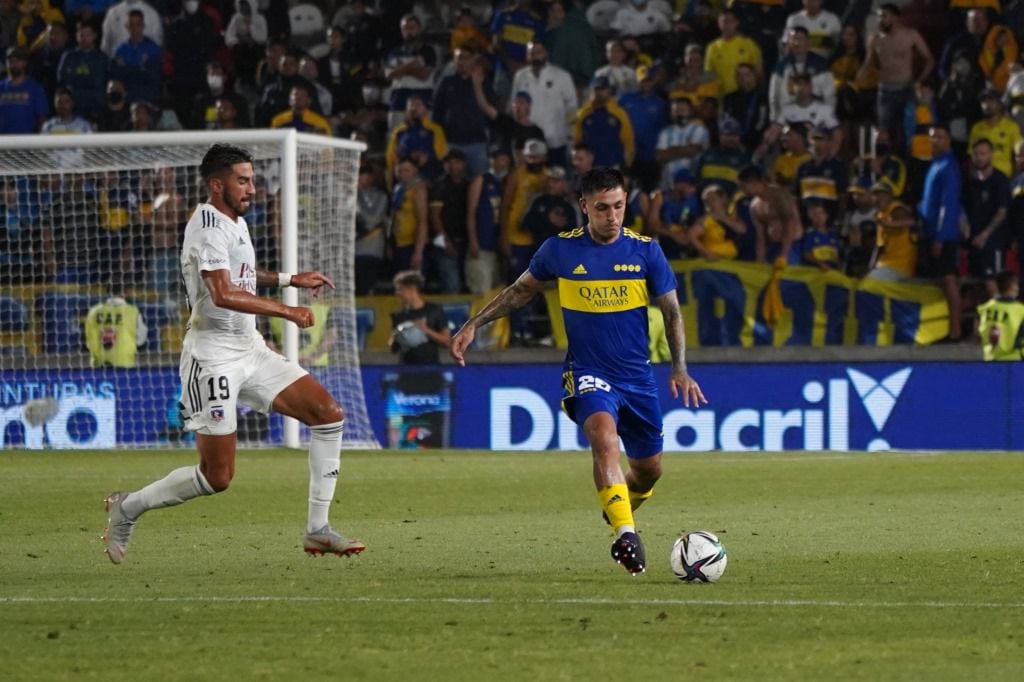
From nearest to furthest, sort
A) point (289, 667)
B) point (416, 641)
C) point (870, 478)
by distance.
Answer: point (289, 667), point (416, 641), point (870, 478)

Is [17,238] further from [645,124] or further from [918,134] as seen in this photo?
[918,134]

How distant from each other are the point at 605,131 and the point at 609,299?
41.4 ft

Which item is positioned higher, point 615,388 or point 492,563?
point 615,388

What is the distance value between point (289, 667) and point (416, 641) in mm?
641

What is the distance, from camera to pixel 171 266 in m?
19.4

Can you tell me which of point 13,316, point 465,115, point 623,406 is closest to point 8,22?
point 465,115

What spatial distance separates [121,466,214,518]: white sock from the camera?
9.09 meters

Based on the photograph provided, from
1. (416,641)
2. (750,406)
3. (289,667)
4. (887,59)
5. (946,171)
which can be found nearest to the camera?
(289,667)

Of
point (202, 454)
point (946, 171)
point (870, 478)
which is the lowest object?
point (870, 478)

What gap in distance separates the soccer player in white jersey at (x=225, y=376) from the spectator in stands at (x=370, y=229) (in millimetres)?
11984

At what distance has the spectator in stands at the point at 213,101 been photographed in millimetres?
22938

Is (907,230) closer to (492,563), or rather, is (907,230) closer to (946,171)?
(946,171)

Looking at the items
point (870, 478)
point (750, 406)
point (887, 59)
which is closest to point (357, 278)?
point (750, 406)

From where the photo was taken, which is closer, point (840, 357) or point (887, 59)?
point (840, 357)
